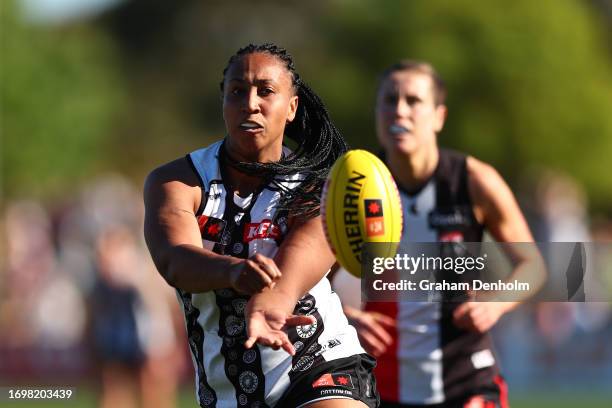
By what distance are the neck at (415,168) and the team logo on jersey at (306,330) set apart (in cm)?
206

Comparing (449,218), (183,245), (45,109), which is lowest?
(183,245)

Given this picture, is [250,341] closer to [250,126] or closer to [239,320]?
[239,320]

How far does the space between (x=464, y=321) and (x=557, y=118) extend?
1024 inches

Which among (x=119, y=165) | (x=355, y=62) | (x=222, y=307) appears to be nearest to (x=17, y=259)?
(x=355, y=62)

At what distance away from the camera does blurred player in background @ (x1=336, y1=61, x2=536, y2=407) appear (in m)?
6.82

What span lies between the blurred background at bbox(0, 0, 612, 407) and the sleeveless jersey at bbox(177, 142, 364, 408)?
8.23m

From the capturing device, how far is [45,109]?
121 ft

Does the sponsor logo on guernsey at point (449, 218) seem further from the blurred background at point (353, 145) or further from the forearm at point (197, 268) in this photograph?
the blurred background at point (353, 145)

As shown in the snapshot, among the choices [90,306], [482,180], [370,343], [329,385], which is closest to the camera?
[329,385]

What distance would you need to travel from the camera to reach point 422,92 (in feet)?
23.3

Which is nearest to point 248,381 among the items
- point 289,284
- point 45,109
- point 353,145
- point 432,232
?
point 289,284

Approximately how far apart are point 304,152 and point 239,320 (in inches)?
31.9

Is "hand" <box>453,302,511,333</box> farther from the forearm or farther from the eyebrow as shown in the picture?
the forearm

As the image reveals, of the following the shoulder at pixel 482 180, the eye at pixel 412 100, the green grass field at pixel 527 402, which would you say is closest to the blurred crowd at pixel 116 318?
the green grass field at pixel 527 402
